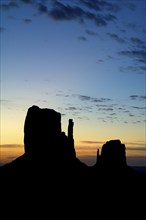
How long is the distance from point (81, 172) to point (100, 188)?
9.00 m

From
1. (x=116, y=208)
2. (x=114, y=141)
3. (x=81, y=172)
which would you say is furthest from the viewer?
(x=114, y=141)

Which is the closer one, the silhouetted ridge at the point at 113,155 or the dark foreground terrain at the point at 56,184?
the dark foreground terrain at the point at 56,184

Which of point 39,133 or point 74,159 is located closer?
point 39,133

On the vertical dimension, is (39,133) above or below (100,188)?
above

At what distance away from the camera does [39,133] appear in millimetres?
107312

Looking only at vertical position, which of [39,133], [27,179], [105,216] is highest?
[39,133]

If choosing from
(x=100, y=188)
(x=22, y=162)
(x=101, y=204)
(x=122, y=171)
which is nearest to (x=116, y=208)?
(x=101, y=204)

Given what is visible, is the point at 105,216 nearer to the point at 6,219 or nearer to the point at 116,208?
the point at 116,208

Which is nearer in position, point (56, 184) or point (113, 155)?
point (56, 184)

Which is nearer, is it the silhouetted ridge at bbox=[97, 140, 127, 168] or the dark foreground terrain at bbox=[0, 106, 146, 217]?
the dark foreground terrain at bbox=[0, 106, 146, 217]

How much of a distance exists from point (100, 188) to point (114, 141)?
51517 mm

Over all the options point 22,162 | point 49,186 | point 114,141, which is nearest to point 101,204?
point 49,186

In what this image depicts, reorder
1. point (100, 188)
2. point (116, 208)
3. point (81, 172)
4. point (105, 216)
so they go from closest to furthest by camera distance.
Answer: point (105, 216) → point (116, 208) → point (100, 188) → point (81, 172)

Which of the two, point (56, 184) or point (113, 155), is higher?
point (113, 155)
